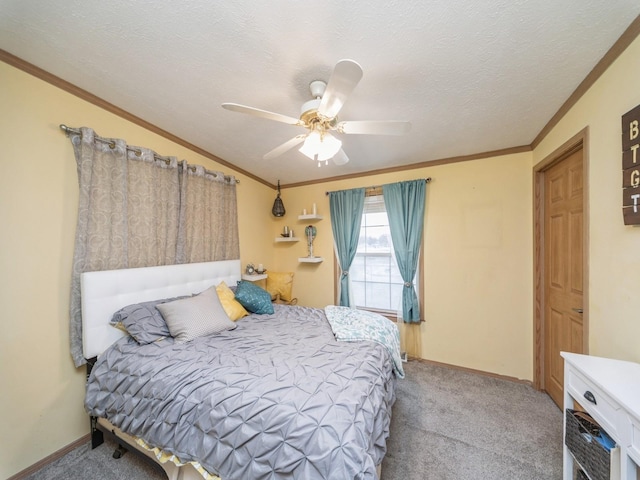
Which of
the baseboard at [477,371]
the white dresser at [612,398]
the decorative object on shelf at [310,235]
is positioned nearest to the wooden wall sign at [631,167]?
the white dresser at [612,398]

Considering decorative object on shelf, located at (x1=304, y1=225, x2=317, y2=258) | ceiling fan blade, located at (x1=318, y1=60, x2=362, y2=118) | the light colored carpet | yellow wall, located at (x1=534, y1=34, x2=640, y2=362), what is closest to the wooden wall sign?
yellow wall, located at (x1=534, y1=34, x2=640, y2=362)

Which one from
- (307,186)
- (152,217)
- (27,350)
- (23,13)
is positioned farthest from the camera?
(307,186)

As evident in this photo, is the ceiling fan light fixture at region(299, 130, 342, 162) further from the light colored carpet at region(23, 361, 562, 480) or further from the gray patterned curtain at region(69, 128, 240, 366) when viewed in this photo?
the light colored carpet at region(23, 361, 562, 480)

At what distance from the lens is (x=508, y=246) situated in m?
2.59

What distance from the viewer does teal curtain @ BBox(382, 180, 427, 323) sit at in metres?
2.92

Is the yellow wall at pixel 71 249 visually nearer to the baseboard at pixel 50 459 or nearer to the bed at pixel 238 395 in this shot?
the baseboard at pixel 50 459

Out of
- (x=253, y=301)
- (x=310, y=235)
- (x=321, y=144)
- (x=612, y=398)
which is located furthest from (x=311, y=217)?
(x=612, y=398)

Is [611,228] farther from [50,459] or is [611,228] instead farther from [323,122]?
[50,459]

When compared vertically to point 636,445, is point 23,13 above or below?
above

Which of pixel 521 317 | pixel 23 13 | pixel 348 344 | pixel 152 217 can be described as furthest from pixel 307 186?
pixel 521 317

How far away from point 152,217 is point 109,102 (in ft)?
3.11

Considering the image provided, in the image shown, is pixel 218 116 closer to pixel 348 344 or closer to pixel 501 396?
pixel 348 344

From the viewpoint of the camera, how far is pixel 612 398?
0.96m

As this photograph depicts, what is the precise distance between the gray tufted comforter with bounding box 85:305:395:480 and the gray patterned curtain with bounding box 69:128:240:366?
658 mm
